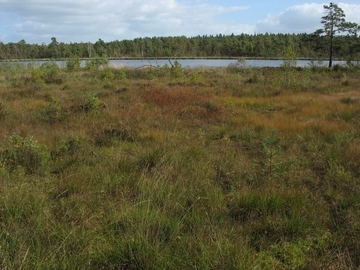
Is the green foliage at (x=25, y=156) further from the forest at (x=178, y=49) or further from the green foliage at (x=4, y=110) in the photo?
the forest at (x=178, y=49)

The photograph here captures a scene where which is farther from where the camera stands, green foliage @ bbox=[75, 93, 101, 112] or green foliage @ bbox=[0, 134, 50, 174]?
green foliage @ bbox=[75, 93, 101, 112]

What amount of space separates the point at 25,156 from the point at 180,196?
3099 millimetres

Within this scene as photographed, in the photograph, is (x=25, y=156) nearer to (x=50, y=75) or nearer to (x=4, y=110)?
(x=4, y=110)

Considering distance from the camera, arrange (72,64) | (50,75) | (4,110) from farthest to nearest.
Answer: (72,64) < (50,75) < (4,110)

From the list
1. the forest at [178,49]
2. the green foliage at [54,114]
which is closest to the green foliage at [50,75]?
the green foliage at [54,114]

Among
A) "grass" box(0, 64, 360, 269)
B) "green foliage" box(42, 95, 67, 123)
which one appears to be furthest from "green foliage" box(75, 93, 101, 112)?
"grass" box(0, 64, 360, 269)

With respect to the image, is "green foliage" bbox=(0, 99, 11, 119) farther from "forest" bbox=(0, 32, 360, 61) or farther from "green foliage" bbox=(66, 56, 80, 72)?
"forest" bbox=(0, 32, 360, 61)

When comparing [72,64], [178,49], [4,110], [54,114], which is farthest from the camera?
[178,49]

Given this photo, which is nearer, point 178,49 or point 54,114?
point 54,114

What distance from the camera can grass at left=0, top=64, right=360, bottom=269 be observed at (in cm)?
266

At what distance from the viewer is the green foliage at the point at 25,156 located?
205 inches

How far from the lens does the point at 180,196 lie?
3906 millimetres

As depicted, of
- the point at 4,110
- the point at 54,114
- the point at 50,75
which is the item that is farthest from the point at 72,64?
the point at 54,114

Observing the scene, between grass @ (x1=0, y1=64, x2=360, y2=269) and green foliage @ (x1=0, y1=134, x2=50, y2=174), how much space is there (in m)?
0.02
